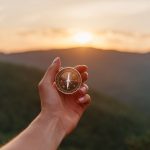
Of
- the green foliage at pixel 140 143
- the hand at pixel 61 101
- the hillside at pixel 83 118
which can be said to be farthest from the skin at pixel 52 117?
the hillside at pixel 83 118

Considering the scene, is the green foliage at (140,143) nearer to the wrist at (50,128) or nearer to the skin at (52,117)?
the skin at (52,117)

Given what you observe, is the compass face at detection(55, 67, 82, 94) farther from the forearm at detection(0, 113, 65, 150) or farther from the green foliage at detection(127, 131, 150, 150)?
the green foliage at detection(127, 131, 150, 150)

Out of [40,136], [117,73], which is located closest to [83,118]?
[117,73]

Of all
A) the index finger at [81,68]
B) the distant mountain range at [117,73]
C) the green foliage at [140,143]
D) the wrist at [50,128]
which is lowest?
the distant mountain range at [117,73]

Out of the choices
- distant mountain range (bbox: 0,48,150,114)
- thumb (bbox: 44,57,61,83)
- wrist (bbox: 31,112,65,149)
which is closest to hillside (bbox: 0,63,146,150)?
distant mountain range (bbox: 0,48,150,114)

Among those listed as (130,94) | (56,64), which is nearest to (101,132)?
(130,94)

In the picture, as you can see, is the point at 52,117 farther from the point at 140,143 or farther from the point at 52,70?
the point at 140,143

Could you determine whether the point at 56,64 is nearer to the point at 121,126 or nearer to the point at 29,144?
the point at 29,144
